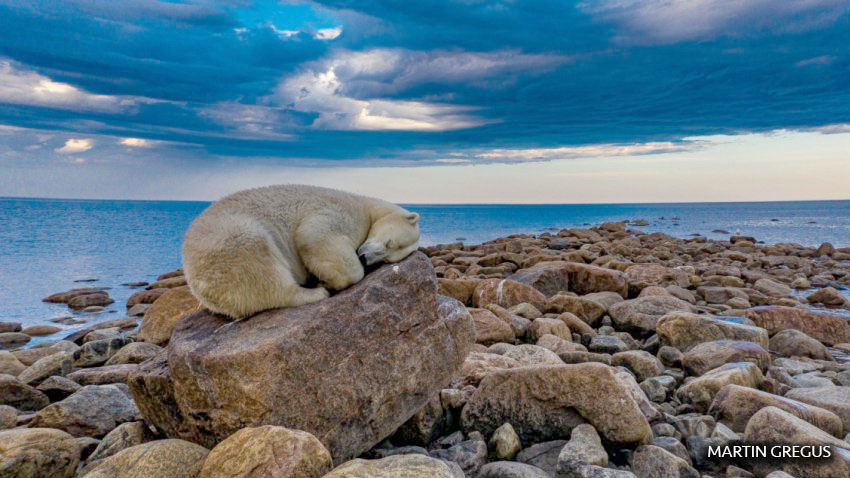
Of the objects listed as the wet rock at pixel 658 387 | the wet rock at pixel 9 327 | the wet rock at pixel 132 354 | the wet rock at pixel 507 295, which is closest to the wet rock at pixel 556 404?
the wet rock at pixel 658 387

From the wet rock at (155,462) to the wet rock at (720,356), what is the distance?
673 centimetres

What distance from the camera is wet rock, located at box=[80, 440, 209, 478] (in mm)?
4461

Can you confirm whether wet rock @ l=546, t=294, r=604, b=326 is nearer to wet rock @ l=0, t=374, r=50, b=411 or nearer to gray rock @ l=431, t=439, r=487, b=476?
gray rock @ l=431, t=439, r=487, b=476

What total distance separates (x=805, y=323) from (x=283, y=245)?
33.7 feet

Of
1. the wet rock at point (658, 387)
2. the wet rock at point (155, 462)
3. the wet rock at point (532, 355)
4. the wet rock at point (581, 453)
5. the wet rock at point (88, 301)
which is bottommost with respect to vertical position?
the wet rock at point (88, 301)

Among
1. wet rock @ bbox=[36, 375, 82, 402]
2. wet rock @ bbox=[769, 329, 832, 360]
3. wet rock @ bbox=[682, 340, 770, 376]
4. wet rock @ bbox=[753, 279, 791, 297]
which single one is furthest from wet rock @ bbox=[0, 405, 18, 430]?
wet rock @ bbox=[753, 279, 791, 297]

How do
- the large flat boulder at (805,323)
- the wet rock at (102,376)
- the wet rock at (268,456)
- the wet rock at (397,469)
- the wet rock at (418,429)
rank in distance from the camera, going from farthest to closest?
1. the large flat boulder at (805,323)
2. the wet rock at (102,376)
3. the wet rock at (418,429)
4. the wet rock at (268,456)
5. the wet rock at (397,469)

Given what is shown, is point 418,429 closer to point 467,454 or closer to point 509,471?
point 467,454

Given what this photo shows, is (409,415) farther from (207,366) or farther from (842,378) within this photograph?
(842,378)

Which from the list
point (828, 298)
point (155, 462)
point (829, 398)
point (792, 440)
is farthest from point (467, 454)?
point (828, 298)

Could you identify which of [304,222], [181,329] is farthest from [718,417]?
[181,329]

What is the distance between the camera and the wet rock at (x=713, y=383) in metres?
7.02

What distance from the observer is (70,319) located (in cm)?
1598

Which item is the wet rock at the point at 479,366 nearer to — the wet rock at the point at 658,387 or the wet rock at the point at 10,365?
the wet rock at the point at 658,387
